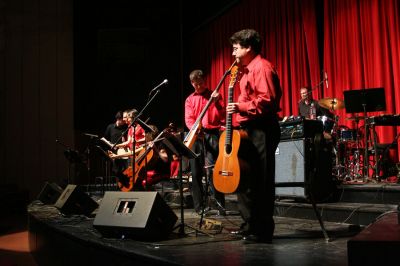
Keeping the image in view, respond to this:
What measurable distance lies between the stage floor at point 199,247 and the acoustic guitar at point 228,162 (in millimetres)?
443

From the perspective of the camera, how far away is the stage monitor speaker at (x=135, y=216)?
328 centimetres

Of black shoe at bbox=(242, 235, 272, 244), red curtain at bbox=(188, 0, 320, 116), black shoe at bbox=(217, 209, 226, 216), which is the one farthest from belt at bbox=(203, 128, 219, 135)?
red curtain at bbox=(188, 0, 320, 116)

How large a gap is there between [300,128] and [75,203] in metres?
2.73

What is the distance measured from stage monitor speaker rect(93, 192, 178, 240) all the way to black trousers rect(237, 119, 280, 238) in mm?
657

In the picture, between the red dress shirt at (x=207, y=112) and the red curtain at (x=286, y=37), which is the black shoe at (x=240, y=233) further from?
the red curtain at (x=286, y=37)

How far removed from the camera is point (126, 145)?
7172 millimetres

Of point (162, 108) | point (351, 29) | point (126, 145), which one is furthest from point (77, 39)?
point (351, 29)

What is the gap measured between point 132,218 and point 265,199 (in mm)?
1000

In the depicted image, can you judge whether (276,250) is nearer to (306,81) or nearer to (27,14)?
(306,81)

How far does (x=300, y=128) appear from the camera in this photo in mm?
→ 4699

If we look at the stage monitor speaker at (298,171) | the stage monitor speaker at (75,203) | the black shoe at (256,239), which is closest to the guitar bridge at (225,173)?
the black shoe at (256,239)

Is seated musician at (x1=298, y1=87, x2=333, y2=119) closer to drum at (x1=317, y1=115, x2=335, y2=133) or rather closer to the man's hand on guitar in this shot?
drum at (x1=317, y1=115, x2=335, y2=133)

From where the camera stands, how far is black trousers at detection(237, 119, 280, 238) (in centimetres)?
316

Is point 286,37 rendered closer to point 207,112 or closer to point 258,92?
point 207,112
